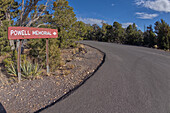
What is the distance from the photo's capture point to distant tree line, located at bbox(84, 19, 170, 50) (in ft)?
69.8

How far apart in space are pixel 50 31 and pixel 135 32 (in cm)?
2286

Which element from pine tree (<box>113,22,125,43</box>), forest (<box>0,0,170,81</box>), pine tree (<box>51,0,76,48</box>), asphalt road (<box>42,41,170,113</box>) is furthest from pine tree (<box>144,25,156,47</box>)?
asphalt road (<box>42,41,170,113</box>)

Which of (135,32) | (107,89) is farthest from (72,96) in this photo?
(135,32)

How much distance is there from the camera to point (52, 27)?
12.5m

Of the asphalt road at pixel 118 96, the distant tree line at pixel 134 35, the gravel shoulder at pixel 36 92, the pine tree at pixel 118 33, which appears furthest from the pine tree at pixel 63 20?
the pine tree at pixel 118 33

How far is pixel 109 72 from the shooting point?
610cm

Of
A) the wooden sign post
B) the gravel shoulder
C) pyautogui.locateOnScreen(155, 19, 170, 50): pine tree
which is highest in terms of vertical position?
pyautogui.locateOnScreen(155, 19, 170, 50): pine tree

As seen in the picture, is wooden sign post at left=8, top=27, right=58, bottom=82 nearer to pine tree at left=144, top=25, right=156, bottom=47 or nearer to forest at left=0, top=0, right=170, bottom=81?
forest at left=0, top=0, right=170, bottom=81

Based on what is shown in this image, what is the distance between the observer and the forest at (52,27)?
7.18 meters

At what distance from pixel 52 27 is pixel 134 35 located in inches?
716

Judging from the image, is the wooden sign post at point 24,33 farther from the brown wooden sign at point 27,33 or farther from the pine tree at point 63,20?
the pine tree at point 63,20

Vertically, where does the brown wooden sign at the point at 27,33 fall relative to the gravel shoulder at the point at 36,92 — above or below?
above

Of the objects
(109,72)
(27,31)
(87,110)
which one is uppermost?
(27,31)

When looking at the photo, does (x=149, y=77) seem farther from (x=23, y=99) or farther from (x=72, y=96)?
(x=23, y=99)
